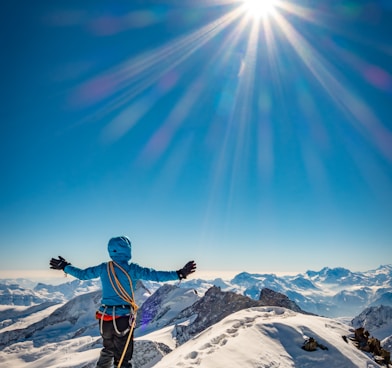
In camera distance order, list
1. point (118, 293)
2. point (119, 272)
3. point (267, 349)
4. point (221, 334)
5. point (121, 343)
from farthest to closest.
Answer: point (221, 334), point (267, 349), point (119, 272), point (118, 293), point (121, 343)

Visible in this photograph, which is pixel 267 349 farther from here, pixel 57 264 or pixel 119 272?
pixel 57 264

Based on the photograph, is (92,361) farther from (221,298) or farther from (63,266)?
(63,266)

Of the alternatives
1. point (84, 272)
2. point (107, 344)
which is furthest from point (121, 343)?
point (84, 272)

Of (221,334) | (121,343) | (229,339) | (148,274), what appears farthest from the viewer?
(221,334)

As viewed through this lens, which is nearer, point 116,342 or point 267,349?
point 116,342

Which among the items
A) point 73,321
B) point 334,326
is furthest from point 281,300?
point 73,321

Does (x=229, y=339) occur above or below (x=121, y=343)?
below

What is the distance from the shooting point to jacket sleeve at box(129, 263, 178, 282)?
850 cm

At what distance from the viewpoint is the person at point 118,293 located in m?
8.12

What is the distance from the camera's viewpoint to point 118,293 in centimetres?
825

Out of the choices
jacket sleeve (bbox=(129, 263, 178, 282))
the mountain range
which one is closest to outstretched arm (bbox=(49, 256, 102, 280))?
jacket sleeve (bbox=(129, 263, 178, 282))

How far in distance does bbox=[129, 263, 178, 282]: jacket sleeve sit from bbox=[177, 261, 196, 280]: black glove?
0.13 meters

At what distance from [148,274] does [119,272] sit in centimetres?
77

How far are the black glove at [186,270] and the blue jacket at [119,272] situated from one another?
14 cm
